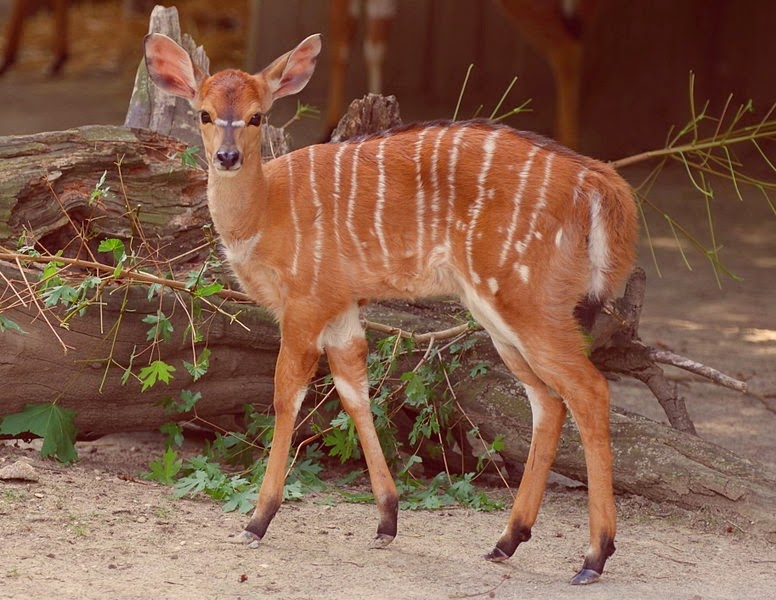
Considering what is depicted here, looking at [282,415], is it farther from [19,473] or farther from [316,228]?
[19,473]

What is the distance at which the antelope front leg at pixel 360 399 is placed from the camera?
3.52 m

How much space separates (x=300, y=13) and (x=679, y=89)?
256 cm

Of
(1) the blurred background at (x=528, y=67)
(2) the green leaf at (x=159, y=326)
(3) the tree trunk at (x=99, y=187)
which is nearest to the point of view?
(2) the green leaf at (x=159, y=326)

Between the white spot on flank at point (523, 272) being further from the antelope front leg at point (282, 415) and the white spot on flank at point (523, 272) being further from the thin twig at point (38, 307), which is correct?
the thin twig at point (38, 307)

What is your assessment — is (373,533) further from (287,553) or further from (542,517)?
(542,517)

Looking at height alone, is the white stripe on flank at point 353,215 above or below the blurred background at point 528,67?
above

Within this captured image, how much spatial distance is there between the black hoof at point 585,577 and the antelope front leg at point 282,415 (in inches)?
29.1

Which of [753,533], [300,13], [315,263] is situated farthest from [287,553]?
[300,13]

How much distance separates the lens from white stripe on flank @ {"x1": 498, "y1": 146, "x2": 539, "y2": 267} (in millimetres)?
3271

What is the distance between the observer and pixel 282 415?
3449 millimetres

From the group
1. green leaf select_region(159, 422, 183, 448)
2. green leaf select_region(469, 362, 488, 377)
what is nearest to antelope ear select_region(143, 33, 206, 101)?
green leaf select_region(159, 422, 183, 448)

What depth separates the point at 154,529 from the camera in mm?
3477

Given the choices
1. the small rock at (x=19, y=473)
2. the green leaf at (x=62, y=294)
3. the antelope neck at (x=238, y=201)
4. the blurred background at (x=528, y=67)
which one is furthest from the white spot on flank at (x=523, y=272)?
the blurred background at (x=528, y=67)

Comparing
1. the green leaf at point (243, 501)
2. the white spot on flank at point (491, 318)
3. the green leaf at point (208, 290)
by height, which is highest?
the white spot on flank at point (491, 318)
